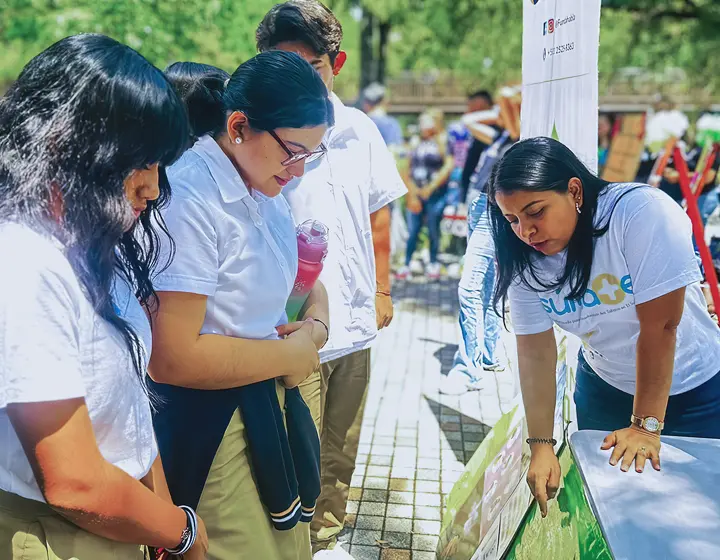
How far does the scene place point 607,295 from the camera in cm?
186

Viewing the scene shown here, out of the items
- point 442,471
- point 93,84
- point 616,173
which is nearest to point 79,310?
point 93,84

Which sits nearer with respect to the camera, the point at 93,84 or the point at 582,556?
the point at 93,84

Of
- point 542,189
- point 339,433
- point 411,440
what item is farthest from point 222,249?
point 411,440

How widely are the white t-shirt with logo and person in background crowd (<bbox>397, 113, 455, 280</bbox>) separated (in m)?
6.25

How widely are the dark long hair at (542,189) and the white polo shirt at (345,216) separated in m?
0.58

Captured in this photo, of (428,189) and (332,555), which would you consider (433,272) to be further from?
(332,555)

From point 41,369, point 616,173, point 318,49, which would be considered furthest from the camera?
point 616,173

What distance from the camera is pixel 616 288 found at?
1841 millimetres

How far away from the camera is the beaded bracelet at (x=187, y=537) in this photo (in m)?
1.24

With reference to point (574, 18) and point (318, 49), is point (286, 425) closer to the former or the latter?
point (318, 49)

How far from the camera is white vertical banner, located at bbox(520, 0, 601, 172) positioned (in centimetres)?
244

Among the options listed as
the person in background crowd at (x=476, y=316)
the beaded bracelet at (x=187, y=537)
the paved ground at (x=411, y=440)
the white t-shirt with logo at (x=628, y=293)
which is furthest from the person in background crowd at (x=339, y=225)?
the person in background crowd at (x=476, y=316)

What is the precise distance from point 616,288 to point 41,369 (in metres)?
1.46

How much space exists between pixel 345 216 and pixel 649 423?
1166 millimetres
